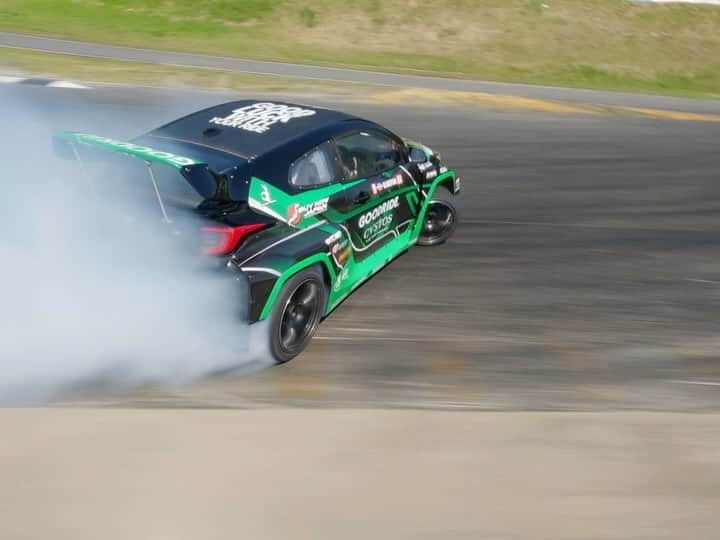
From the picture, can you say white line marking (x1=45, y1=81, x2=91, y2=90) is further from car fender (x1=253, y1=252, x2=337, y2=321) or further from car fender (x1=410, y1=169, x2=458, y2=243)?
car fender (x1=253, y1=252, x2=337, y2=321)

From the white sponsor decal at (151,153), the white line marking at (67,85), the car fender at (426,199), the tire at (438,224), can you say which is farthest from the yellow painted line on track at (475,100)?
the white sponsor decal at (151,153)

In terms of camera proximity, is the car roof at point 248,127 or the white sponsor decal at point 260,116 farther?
the white sponsor decal at point 260,116

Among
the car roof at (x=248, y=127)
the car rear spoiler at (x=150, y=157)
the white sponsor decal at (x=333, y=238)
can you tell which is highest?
the car rear spoiler at (x=150, y=157)

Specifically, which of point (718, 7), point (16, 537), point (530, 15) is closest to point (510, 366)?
point (16, 537)

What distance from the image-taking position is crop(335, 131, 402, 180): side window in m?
7.79

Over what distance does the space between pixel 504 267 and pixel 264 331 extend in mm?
3432

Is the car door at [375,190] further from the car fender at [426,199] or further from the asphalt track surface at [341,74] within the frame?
the asphalt track surface at [341,74]

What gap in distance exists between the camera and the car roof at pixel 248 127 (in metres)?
7.45

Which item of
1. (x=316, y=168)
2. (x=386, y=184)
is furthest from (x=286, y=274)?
(x=386, y=184)

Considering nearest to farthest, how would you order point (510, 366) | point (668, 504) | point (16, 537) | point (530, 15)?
point (16, 537)
point (668, 504)
point (510, 366)
point (530, 15)

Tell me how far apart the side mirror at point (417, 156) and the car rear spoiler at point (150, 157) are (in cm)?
253

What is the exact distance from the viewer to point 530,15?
27.8 metres

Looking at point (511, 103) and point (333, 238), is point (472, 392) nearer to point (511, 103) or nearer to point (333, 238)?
point (333, 238)

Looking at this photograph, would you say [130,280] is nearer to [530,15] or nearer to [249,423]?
[249,423]
